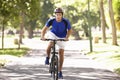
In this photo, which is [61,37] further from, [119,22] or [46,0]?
[46,0]

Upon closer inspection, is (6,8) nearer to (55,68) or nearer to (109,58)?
(109,58)

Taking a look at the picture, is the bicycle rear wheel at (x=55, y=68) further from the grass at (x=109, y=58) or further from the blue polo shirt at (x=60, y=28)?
the grass at (x=109, y=58)

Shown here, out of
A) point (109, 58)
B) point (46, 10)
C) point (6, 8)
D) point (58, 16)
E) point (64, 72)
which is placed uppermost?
point (46, 10)

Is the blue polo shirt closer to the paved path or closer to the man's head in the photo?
the man's head

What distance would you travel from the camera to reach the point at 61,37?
12.1 m

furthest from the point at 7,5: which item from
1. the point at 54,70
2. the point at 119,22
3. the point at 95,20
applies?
the point at 95,20

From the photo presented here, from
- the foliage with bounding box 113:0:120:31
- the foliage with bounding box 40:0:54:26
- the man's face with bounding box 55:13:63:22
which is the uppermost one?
the foliage with bounding box 40:0:54:26

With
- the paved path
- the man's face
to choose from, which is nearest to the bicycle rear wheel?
the man's face

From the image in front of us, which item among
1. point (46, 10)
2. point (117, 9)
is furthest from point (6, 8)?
point (46, 10)

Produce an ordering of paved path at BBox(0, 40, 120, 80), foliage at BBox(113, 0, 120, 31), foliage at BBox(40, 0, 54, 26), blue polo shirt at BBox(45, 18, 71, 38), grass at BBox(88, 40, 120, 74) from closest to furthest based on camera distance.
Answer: blue polo shirt at BBox(45, 18, 71, 38) → paved path at BBox(0, 40, 120, 80) → grass at BBox(88, 40, 120, 74) → foliage at BBox(113, 0, 120, 31) → foliage at BBox(40, 0, 54, 26)

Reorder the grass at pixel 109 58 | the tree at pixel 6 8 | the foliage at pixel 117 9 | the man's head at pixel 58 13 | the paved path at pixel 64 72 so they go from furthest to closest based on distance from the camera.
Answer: the foliage at pixel 117 9, the tree at pixel 6 8, the grass at pixel 109 58, the paved path at pixel 64 72, the man's head at pixel 58 13

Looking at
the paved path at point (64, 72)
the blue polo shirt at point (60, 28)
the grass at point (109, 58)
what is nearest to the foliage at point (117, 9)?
the grass at point (109, 58)

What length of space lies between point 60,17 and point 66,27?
35 cm

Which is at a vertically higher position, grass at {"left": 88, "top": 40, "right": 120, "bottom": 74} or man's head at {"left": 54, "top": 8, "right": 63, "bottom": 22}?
man's head at {"left": 54, "top": 8, "right": 63, "bottom": 22}
